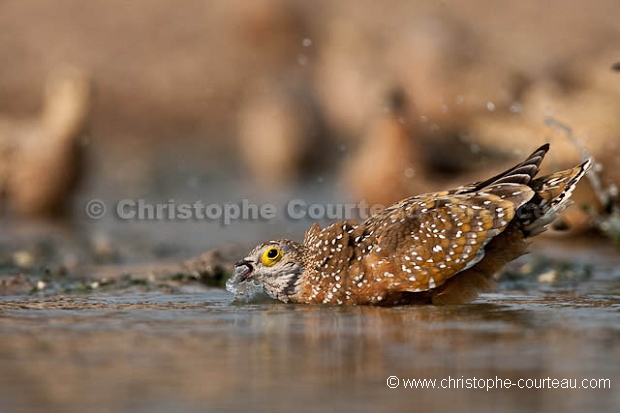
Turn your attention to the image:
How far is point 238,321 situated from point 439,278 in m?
1.41

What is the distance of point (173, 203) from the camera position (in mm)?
15766

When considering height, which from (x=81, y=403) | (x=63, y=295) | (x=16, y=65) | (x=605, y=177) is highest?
(x=16, y=65)

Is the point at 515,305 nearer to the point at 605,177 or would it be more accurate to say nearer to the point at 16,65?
the point at 605,177

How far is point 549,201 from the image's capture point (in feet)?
24.5

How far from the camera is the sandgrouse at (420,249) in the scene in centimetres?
719

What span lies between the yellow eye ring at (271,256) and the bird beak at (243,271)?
10cm

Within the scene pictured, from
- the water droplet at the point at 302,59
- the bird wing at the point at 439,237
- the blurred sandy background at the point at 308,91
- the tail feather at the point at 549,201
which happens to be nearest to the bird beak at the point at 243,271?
the bird wing at the point at 439,237

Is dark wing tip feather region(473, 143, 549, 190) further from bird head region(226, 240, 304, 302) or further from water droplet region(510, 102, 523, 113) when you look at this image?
water droplet region(510, 102, 523, 113)

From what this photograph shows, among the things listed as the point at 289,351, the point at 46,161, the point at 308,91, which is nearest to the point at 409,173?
the point at 46,161

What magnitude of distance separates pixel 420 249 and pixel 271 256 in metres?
1.08

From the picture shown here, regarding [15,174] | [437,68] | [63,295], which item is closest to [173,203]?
[15,174]

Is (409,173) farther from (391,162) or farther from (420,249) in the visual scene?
(420,249)

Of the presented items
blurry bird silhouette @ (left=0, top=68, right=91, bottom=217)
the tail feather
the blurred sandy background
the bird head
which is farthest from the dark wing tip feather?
blurry bird silhouette @ (left=0, top=68, right=91, bottom=217)

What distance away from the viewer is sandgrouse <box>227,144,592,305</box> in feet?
23.6
